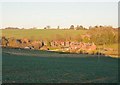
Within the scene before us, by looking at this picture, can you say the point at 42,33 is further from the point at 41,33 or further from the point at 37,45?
the point at 37,45

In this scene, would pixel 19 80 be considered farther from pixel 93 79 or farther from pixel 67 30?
pixel 67 30

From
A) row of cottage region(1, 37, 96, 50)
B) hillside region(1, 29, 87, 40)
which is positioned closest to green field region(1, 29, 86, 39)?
hillside region(1, 29, 87, 40)

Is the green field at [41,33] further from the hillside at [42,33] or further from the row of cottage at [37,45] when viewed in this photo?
the row of cottage at [37,45]

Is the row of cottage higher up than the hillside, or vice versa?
the hillside

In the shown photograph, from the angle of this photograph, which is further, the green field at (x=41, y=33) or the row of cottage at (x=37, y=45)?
the green field at (x=41, y=33)

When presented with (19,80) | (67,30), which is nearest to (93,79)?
(19,80)

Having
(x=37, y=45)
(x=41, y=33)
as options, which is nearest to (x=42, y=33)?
(x=41, y=33)

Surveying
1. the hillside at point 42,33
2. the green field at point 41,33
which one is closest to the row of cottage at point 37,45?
the hillside at point 42,33

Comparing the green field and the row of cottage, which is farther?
the green field

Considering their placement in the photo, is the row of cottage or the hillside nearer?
the row of cottage

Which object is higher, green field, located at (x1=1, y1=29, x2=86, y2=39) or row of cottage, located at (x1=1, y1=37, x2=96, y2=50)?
green field, located at (x1=1, y1=29, x2=86, y2=39)

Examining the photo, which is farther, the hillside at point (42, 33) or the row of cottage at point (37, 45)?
the hillside at point (42, 33)

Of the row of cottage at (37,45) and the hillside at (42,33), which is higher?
the hillside at (42,33)

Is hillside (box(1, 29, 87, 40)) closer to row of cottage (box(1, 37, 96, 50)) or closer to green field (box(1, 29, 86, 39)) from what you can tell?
green field (box(1, 29, 86, 39))
